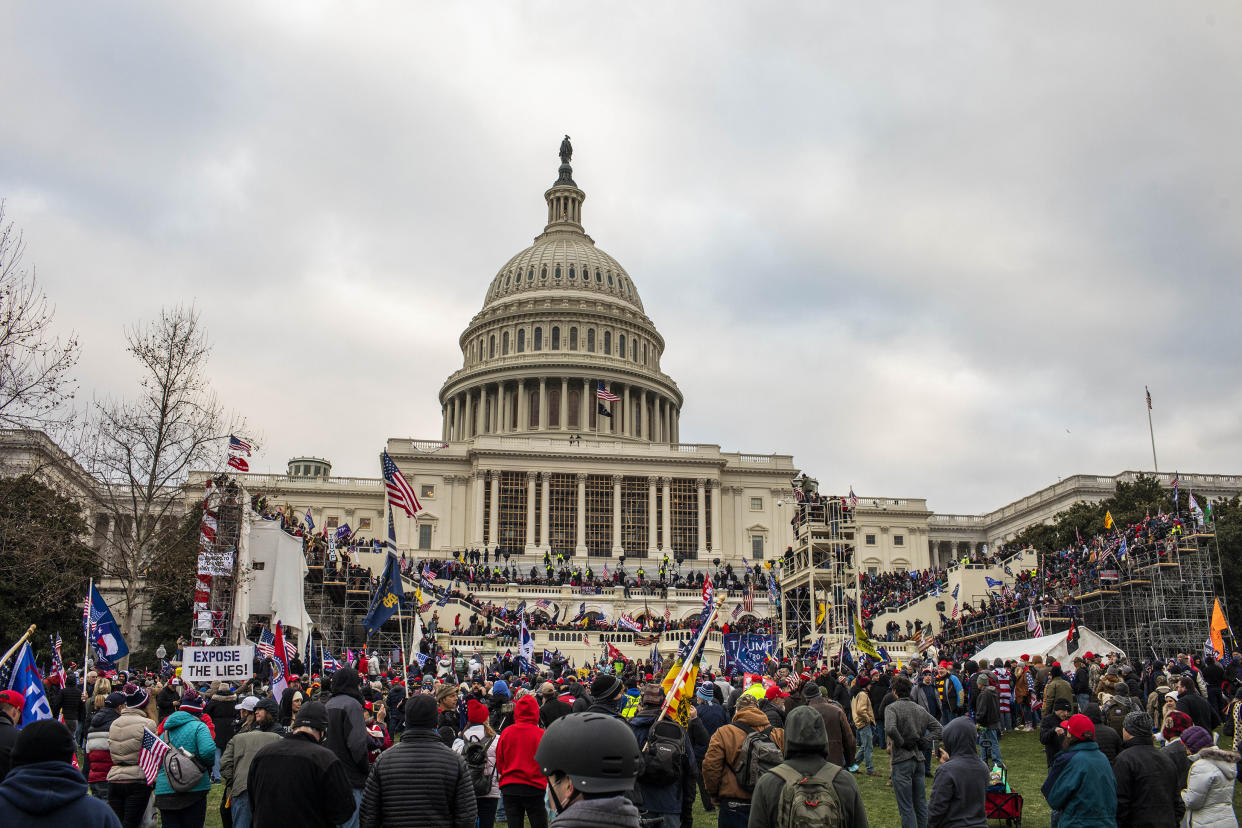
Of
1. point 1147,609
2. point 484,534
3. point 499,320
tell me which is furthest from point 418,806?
point 499,320

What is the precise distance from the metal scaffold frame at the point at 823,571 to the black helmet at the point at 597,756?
145 ft

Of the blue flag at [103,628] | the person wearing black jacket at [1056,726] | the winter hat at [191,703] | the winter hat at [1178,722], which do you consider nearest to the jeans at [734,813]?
the person wearing black jacket at [1056,726]

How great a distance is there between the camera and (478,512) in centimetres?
8000

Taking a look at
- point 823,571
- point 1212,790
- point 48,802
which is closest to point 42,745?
point 48,802

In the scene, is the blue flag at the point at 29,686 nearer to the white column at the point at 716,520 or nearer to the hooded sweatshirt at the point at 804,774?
the hooded sweatshirt at the point at 804,774

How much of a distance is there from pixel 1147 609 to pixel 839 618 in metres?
12.8

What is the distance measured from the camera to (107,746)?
460 inches

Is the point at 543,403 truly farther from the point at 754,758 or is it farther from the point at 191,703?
the point at 754,758

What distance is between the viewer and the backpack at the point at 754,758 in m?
9.73

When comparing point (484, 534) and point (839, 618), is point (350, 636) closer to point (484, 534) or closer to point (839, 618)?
point (839, 618)

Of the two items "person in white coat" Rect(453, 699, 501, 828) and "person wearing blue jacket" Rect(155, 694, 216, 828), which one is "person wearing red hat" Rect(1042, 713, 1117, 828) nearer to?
"person in white coat" Rect(453, 699, 501, 828)

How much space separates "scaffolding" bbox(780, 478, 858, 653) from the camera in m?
49.6

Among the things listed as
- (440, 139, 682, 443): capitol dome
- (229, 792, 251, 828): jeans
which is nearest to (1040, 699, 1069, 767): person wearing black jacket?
(229, 792, 251, 828): jeans

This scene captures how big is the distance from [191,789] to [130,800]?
2.43 ft
